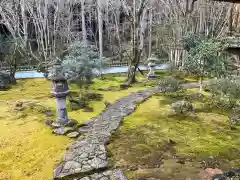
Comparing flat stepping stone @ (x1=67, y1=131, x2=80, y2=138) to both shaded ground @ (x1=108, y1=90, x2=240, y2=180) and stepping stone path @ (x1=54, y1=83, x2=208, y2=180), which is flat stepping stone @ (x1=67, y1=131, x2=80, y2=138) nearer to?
stepping stone path @ (x1=54, y1=83, x2=208, y2=180)

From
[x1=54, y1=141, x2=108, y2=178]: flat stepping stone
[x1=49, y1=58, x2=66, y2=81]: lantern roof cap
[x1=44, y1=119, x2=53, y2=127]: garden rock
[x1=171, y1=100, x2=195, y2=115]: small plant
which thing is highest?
[x1=49, y1=58, x2=66, y2=81]: lantern roof cap

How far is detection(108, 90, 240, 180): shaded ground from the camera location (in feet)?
20.7

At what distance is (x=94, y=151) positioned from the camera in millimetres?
7117

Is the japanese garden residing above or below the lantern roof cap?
below

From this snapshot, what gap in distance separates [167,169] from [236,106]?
6087 mm

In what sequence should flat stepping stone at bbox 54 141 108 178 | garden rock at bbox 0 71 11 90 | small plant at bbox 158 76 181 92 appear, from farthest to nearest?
garden rock at bbox 0 71 11 90, small plant at bbox 158 76 181 92, flat stepping stone at bbox 54 141 108 178

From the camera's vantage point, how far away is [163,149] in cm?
730

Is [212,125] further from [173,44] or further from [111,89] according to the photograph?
[173,44]

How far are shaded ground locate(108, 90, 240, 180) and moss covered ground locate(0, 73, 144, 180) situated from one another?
5.48 feet

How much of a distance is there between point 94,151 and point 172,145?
2285 mm

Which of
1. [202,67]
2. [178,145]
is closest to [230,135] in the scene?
[178,145]

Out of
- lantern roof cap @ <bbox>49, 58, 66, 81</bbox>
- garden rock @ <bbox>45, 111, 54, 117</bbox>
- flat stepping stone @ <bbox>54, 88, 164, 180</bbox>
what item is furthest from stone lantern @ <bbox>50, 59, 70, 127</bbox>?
garden rock @ <bbox>45, 111, 54, 117</bbox>

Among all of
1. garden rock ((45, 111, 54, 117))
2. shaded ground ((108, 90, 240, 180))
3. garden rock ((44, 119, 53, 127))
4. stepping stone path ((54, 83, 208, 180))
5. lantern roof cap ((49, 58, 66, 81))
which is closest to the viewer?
stepping stone path ((54, 83, 208, 180))

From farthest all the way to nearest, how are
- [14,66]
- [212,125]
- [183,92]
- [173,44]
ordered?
[173,44] < [14,66] < [183,92] < [212,125]
